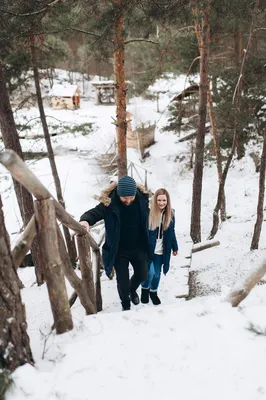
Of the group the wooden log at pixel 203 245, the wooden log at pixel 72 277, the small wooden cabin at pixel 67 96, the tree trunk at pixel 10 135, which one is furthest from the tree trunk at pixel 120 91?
the small wooden cabin at pixel 67 96

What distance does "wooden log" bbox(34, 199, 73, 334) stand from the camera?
2.50 m

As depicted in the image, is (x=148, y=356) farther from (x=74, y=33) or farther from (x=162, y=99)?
(x=162, y=99)

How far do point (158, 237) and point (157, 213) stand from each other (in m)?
0.37

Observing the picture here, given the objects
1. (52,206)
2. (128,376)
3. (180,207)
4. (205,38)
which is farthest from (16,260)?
(180,207)

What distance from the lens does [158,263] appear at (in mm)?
4695

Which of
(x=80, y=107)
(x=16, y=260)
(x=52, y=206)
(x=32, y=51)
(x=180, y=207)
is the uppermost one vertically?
(x=32, y=51)

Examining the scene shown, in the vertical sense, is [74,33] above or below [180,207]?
above

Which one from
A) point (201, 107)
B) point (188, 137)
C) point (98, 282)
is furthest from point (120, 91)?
A: point (188, 137)

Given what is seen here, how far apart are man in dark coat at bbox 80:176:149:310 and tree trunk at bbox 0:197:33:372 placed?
1.57 metres

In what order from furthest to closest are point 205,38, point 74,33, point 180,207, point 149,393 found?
point 180,207 < point 205,38 < point 74,33 < point 149,393

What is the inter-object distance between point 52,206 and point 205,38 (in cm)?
784

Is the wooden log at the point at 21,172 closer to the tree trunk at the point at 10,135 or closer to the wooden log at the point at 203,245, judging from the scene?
the tree trunk at the point at 10,135

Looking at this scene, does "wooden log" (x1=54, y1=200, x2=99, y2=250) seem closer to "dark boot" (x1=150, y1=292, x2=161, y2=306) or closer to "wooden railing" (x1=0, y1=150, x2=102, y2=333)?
"wooden railing" (x1=0, y1=150, x2=102, y2=333)

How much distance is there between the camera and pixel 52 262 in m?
2.58
